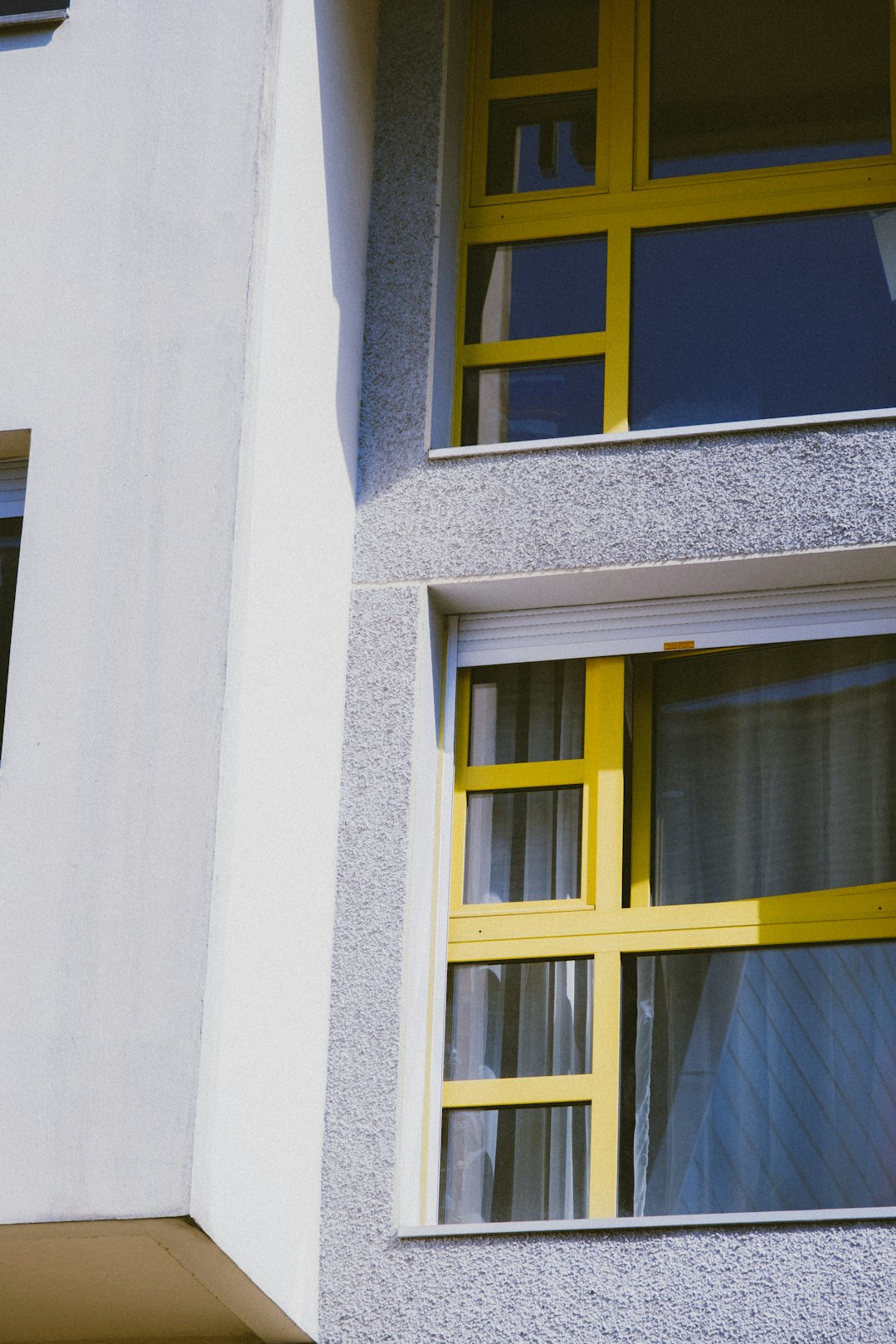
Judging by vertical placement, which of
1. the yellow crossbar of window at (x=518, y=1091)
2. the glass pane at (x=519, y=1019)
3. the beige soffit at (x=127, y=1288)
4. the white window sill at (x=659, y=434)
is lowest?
the beige soffit at (x=127, y=1288)

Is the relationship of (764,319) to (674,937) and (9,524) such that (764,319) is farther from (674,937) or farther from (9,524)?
(9,524)

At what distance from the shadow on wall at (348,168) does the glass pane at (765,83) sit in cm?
110

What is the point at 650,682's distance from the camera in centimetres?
621

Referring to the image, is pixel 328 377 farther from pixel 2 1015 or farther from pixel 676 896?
pixel 2 1015

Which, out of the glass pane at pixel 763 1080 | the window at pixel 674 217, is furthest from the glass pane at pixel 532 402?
the glass pane at pixel 763 1080

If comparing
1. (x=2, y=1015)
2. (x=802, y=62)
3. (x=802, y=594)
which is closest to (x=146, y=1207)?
(x=2, y=1015)

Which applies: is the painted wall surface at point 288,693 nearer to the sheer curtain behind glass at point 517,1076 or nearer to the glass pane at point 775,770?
the sheer curtain behind glass at point 517,1076

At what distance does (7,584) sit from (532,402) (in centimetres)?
209

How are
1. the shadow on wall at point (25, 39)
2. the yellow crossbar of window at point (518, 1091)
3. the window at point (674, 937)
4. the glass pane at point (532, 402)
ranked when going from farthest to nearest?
the glass pane at point (532, 402), the shadow on wall at point (25, 39), the yellow crossbar of window at point (518, 1091), the window at point (674, 937)

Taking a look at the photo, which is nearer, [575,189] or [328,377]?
[328,377]

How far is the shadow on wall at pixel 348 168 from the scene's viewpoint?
6230 millimetres

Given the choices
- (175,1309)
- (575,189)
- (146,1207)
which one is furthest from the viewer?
(575,189)

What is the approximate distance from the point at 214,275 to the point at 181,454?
575 millimetres

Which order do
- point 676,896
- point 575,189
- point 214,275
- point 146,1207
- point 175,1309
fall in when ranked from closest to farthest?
point 146,1207 → point 175,1309 → point 214,275 → point 676,896 → point 575,189
